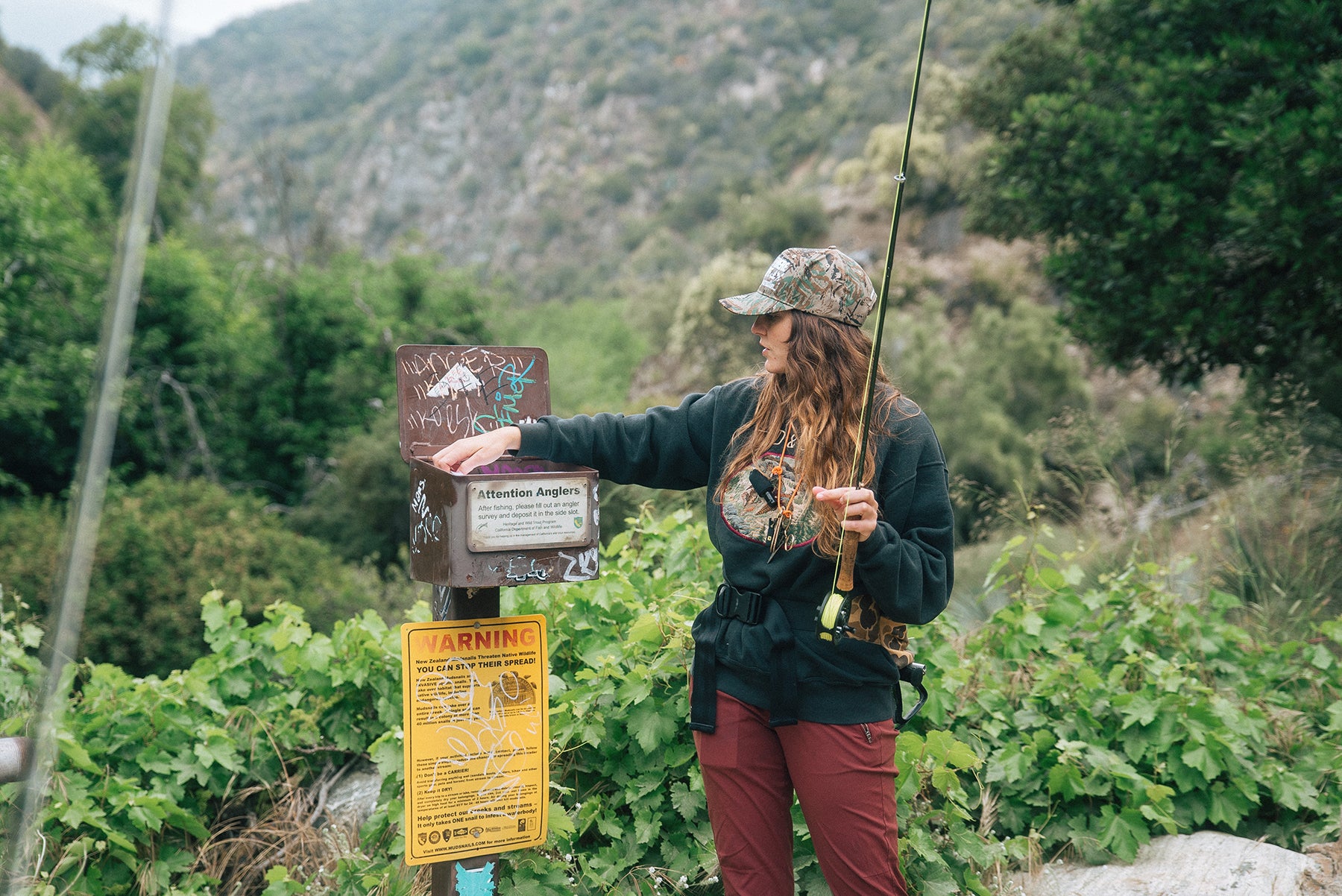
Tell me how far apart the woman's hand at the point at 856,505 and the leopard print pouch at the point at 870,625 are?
0.21m

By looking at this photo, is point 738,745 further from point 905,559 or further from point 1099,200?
point 1099,200

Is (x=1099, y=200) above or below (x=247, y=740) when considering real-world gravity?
above

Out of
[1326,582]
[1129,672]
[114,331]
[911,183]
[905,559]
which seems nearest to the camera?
[114,331]

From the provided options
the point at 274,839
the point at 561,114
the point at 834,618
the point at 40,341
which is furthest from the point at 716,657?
the point at 561,114

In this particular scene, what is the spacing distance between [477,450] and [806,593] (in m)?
0.76

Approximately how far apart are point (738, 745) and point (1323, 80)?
18.3 ft

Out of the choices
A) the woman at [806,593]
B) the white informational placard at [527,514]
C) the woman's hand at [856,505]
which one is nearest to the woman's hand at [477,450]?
the woman at [806,593]

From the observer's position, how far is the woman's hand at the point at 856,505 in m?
1.75

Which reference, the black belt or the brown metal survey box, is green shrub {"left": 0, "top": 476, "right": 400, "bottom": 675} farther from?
the black belt

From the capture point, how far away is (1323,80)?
5.49 metres

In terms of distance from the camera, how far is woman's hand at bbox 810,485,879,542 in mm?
1752

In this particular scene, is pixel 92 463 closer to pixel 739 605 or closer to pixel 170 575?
pixel 739 605

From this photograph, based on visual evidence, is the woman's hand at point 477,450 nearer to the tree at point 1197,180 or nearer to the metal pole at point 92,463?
the metal pole at point 92,463

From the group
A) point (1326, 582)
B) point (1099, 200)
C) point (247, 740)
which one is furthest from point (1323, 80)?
point (247, 740)
